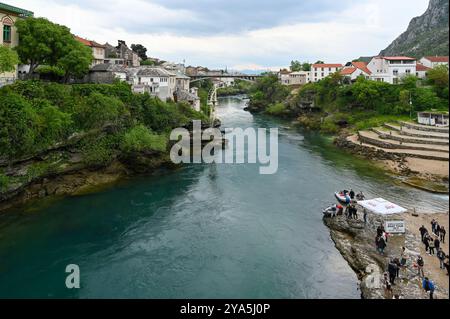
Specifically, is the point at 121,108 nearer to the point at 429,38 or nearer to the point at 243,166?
the point at 243,166

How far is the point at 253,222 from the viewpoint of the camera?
23469 mm

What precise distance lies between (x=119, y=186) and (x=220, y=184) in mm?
9442

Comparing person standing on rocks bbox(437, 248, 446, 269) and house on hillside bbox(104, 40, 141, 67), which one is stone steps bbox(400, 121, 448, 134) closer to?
person standing on rocks bbox(437, 248, 446, 269)

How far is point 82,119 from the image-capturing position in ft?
103

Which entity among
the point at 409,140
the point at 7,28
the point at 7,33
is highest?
the point at 7,28

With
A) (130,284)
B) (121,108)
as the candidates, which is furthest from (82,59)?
(130,284)

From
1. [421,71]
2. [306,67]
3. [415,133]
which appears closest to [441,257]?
[415,133]

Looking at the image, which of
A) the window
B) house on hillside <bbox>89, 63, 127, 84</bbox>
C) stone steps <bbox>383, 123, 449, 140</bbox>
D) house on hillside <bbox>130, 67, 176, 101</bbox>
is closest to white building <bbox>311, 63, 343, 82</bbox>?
stone steps <bbox>383, 123, 449, 140</bbox>

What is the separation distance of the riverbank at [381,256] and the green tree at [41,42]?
33114 millimetres

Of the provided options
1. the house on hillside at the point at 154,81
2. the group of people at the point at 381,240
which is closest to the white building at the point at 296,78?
the house on hillside at the point at 154,81

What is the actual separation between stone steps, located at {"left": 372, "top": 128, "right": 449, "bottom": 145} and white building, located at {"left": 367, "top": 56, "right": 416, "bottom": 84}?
22.4 meters

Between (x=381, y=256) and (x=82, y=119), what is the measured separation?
89.0 feet

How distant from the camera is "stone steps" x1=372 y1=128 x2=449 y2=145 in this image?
3847cm

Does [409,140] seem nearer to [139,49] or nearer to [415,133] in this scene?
[415,133]
